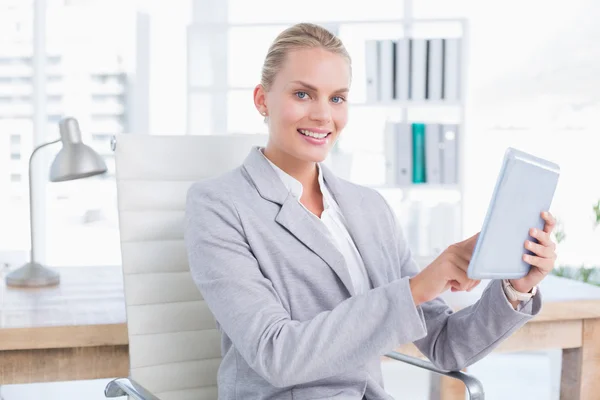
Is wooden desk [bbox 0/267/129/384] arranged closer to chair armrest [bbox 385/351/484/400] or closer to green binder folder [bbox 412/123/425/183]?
chair armrest [bbox 385/351/484/400]

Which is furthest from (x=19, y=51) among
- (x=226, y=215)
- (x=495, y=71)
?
(x=226, y=215)

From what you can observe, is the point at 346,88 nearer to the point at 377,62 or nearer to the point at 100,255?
the point at 377,62

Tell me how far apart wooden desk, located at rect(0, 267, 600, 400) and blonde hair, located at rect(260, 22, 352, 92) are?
2.10 feet

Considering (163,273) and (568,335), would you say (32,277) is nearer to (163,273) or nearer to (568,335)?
(163,273)

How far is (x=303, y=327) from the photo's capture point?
1.33m

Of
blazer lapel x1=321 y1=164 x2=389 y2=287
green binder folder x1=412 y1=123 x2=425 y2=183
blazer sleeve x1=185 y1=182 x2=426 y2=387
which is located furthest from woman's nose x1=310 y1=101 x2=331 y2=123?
green binder folder x1=412 y1=123 x2=425 y2=183

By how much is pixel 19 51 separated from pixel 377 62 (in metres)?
2.00

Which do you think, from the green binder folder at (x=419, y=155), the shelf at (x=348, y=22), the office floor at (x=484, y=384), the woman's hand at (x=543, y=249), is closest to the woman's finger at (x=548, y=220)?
the woman's hand at (x=543, y=249)

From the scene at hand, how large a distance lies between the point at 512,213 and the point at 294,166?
55 centimetres

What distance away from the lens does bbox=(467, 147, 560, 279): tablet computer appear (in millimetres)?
1220

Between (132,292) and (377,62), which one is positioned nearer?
(132,292)

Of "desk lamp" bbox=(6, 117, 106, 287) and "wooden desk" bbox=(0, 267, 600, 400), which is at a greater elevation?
"desk lamp" bbox=(6, 117, 106, 287)

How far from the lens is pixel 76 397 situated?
3.64 metres

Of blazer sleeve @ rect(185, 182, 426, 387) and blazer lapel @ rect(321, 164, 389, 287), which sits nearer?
blazer sleeve @ rect(185, 182, 426, 387)
